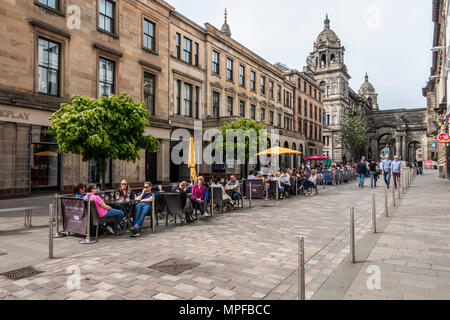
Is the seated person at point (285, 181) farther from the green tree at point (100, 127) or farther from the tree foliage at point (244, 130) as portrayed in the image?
the green tree at point (100, 127)

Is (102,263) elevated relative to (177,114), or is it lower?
lower

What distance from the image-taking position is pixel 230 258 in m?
5.56

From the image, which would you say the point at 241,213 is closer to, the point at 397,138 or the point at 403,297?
the point at 403,297

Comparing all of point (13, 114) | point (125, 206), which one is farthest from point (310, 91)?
point (125, 206)

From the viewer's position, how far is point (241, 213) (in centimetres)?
1098

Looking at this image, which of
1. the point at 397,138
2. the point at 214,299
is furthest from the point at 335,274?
the point at 397,138

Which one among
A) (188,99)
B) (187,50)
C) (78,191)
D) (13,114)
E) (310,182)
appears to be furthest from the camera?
(188,99)

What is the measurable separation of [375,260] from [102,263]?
4.63m

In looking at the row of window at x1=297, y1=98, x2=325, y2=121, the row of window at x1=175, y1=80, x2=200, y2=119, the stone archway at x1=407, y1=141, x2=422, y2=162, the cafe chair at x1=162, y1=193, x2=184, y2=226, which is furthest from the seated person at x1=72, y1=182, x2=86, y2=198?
the stone archway at x1=407, y1=141, x2=422, y2=162

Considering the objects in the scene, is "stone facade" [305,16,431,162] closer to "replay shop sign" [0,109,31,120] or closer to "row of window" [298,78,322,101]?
"row of window" [298,78,322,101]

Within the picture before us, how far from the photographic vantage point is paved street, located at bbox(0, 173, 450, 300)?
4.14 meters

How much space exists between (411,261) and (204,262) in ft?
11.2

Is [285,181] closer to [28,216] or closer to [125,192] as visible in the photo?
[125,192]
